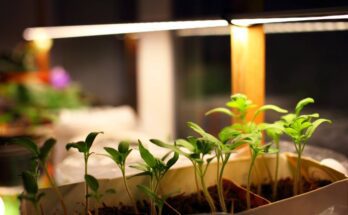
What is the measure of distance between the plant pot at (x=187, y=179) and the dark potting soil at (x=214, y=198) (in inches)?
0.6

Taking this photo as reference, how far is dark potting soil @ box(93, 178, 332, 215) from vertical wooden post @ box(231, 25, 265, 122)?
16 cm

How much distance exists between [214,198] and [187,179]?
0.21ft

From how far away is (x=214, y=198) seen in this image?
0.78m

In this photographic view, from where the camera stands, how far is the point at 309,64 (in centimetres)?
197

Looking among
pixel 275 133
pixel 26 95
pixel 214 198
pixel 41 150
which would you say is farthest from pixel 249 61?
pixel 26 95

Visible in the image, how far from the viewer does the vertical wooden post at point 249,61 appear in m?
0.84

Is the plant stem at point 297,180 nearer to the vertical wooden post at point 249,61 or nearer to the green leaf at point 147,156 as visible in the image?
the vertical wooden post at point 249,61

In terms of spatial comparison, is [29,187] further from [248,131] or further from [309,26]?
[309,26]

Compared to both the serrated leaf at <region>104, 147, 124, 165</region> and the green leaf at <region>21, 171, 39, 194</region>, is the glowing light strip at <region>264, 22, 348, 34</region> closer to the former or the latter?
the serrated leaf at <region>104, 147, 124, 165</region>

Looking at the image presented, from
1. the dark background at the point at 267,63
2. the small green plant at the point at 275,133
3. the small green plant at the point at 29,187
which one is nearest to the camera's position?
the small green plant at the point at 29,187

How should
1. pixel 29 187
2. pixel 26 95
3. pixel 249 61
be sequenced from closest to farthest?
pixel 29 187, pixel 249 61, pixel 26 95

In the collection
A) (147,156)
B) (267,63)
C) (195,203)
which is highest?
(267,63)

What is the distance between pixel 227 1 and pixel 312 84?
1267 mm

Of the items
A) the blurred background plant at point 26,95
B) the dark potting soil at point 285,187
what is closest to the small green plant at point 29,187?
the dark potting soil at point 285,187
